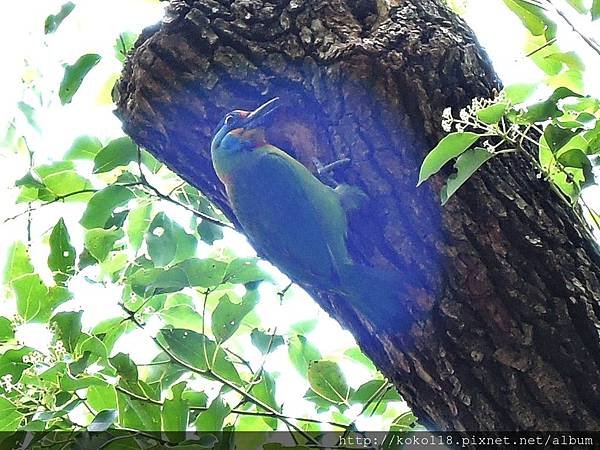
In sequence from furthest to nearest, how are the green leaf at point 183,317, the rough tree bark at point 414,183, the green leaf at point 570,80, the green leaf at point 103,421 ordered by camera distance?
the green leaf at point 183,317
the green leaf at point 570,80
the green leaf at point 103,421
the rough tree bark at point 414,183

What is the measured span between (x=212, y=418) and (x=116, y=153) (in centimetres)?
54

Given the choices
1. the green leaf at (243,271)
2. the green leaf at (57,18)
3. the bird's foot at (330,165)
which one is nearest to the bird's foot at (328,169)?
the bird's foot at (330,165)

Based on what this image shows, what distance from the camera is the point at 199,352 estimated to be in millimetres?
1277

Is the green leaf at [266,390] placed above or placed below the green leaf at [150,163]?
below

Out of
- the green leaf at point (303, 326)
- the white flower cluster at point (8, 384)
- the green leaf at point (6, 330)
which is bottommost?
the green leaf at point (303, 326)

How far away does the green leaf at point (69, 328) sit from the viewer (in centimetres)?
122

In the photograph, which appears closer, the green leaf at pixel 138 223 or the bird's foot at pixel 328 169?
the bird's foot at pixel 328 169

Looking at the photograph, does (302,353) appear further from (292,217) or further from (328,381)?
(292,217)

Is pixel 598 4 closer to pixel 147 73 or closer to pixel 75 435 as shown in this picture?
pixel 147 73

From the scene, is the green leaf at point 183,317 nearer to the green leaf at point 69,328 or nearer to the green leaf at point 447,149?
the green leaf at point 69,328

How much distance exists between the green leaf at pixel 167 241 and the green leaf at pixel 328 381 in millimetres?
346

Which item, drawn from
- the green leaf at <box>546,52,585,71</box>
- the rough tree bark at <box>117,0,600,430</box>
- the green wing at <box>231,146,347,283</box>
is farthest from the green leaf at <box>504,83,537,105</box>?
the green wing at <box>231,146,347,283</box>

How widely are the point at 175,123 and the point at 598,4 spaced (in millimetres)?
686

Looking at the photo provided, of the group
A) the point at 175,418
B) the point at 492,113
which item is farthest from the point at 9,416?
the point at 492,113
